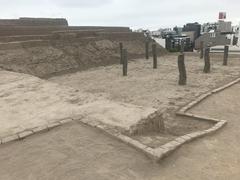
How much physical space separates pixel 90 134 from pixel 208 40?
24144 millimetres

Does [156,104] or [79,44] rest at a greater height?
[79,44]

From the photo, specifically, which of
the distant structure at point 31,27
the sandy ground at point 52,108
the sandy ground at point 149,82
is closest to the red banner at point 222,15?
the distant structure at point 31,27

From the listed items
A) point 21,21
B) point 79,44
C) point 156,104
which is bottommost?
point 156,104

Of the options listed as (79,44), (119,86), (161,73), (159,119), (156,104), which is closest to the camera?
(159,119)

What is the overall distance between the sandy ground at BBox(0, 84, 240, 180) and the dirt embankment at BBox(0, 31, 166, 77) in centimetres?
914

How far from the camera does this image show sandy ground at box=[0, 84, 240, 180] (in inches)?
155

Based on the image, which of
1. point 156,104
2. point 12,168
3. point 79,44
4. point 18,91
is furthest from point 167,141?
point 79,44

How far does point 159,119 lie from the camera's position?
19.6ft

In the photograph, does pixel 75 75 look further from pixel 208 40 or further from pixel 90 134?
pixel 208 40

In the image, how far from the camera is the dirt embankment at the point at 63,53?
14.1 meters

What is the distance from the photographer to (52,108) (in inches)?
253

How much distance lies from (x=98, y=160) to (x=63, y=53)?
12986 mm

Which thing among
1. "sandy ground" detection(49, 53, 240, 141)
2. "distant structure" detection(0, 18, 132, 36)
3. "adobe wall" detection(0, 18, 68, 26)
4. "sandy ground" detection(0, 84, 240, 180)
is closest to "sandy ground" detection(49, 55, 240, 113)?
"sandy ground" detection(49, 53, 240, 141)

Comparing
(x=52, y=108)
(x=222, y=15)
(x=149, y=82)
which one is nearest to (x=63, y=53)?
(x=149, y=82)
